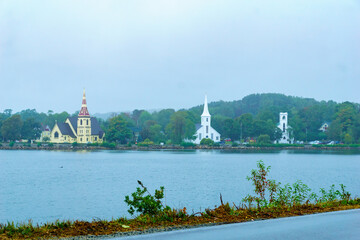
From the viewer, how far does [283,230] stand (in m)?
10.1

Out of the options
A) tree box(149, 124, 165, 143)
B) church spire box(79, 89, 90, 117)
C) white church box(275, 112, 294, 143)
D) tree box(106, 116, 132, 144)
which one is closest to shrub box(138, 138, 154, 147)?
tree box(149, 124, 165, 143)

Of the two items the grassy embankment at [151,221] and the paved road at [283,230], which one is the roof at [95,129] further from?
the paved road at [283,230]

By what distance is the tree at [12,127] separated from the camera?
145 meters

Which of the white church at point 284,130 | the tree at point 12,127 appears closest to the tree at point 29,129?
the tree at point 12,127

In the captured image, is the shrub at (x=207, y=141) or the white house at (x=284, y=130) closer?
the shrub at (x=207, y=141)

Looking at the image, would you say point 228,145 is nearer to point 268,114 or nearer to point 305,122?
point 268,114

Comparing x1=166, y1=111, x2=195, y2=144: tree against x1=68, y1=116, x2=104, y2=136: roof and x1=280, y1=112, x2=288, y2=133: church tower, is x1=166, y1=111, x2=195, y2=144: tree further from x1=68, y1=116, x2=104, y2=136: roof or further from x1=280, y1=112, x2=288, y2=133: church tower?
x1=280, y1=112, x2=288, y2=133: church tower

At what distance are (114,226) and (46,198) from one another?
23401mm

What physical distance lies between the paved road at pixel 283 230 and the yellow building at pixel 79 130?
14002 centimetres

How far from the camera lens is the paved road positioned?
9.46 meters

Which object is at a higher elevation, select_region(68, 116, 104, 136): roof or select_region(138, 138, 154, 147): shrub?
select_region(68, 116, 104, 136): roof

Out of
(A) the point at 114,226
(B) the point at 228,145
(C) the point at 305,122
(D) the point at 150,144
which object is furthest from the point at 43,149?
(A) the point at 114,226

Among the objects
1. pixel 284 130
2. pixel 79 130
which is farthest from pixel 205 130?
pixel 79 130

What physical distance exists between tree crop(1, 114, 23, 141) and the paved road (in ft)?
471
